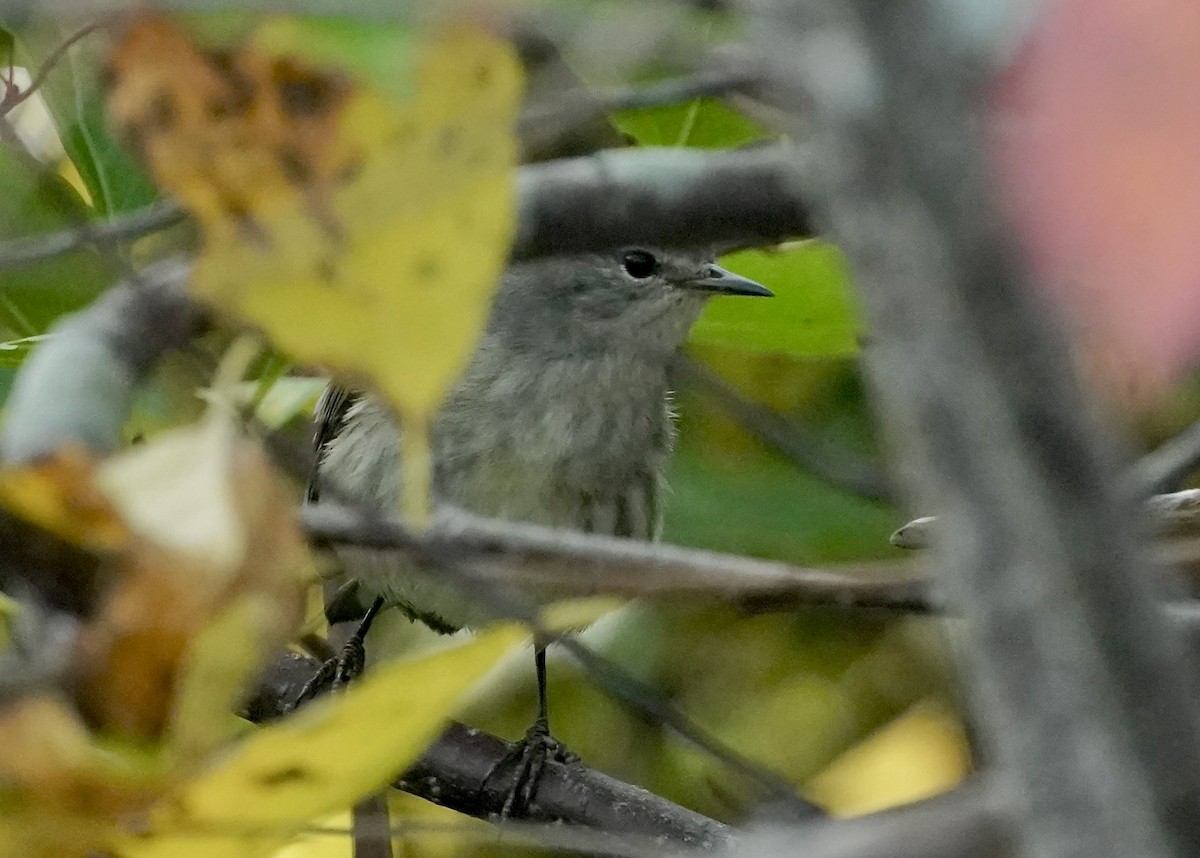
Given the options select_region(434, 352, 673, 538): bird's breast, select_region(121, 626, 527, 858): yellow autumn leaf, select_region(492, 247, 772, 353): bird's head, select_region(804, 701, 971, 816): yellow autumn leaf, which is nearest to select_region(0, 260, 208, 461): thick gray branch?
select_region(121, 626, 527, 858): yellow autumn leaf

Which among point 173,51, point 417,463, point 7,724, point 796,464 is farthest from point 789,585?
point 796,464

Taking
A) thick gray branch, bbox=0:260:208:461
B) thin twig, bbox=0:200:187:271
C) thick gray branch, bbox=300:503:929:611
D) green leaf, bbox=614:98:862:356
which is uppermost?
green leaf, bbox=614:98:862:356

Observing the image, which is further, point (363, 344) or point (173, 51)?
point (173, 51)

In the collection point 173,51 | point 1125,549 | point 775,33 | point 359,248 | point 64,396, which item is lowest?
point 1125,549

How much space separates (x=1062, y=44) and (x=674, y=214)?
1.16m

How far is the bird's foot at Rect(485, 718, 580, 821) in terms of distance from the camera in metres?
2.03

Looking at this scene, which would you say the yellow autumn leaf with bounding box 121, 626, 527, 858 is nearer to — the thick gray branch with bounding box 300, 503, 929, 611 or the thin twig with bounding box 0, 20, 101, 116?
the thick gray branch with bounding box 300, 503, 929, 611

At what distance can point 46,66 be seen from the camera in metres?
1.44

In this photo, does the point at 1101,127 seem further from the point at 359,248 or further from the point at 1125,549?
the point at 359,248

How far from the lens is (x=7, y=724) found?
69 centimetres

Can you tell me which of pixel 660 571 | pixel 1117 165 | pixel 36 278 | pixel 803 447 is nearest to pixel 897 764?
pixel 803 447

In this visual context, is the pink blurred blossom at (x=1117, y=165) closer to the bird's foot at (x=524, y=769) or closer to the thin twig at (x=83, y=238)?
the thin twig at (x=83, y=238)

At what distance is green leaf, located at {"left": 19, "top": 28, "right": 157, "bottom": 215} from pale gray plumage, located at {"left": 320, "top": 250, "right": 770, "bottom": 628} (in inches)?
32.3

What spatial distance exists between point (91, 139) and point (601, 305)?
1211 millimetres
